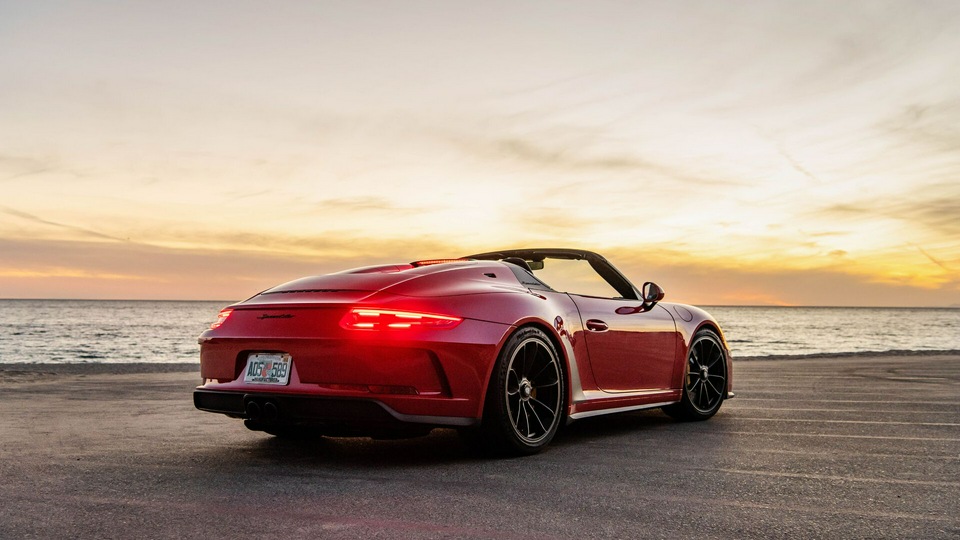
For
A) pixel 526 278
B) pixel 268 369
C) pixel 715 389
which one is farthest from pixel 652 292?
pixel 268 369

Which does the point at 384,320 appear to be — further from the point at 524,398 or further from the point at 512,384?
the point at 524,398

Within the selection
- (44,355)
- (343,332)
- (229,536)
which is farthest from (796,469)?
(44,355)

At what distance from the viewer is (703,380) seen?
23.6 ft

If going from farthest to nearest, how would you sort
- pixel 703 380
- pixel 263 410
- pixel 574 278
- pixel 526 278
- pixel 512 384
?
pixel 703 380
pixel 574 278
pixel 526 278
pixel 512 384
pixel 263 410

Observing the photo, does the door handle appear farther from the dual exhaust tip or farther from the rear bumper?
the dual exhaust tip

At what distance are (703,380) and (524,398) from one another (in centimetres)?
264

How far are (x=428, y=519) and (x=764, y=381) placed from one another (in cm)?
942

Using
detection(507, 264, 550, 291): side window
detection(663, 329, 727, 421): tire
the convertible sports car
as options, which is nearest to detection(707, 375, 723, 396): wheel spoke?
detection(663, 329, 727, 421): tire

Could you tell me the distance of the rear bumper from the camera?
4.48m

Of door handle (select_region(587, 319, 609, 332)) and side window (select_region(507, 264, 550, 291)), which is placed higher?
side window (select_region(507, 264, 550, 291))

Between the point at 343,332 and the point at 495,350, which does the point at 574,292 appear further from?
the point at 343,332

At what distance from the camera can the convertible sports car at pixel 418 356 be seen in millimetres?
4531

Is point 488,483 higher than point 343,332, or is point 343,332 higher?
point 343,332

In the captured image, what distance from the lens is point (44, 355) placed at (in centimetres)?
2856
